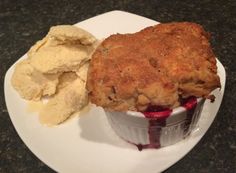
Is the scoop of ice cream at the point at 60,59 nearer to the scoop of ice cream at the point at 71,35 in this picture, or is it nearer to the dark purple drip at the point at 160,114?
the scoop of ice cream at the point at 71,35

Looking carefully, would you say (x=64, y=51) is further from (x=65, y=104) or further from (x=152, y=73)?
(x=152, y=73)

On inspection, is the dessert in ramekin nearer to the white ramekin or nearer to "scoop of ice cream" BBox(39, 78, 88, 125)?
the white ramekin

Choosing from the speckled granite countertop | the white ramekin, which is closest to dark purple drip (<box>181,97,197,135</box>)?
the white ramekin

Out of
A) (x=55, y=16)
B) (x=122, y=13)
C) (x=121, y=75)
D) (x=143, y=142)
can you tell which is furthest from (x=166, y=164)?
(x=55, y=16)

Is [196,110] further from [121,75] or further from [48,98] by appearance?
[48,98]

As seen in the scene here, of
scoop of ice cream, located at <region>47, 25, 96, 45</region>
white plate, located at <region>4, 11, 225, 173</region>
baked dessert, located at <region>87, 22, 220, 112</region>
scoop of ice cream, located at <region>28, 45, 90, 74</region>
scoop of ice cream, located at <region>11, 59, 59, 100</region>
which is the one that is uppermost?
baked dessert, located at <region>87, 22, 220, 112</region>
